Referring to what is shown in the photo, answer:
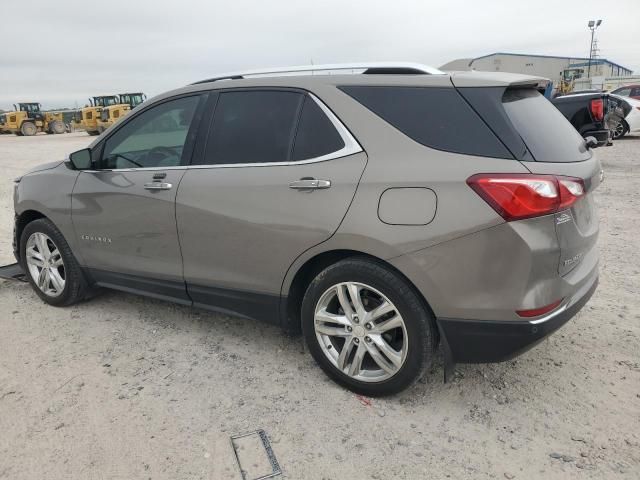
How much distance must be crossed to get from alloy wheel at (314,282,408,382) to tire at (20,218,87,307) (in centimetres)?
231

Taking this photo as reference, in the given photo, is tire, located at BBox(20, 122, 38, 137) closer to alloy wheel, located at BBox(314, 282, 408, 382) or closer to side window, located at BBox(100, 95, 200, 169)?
side window, located at BBox(100, 95, 200, 169)

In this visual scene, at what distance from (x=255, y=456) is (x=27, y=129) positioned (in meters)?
36.5

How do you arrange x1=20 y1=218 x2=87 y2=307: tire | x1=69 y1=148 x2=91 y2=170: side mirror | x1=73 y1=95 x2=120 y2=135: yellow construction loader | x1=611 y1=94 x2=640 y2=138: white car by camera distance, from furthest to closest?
x1=73 y1=95 x2=120 y2=135: yellow construction loader, x1=611 y1=94 x2=640 y2=138: white car, x1=20 y1=218 x2=87 y2=307: tire, x1=69 y1=148 x2=91 y2=170: side mirror

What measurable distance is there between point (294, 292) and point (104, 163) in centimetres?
188

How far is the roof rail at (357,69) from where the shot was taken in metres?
2.77

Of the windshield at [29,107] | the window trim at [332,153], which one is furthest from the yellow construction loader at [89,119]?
the window trim at [332,153]

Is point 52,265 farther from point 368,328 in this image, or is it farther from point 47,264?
point 368,328

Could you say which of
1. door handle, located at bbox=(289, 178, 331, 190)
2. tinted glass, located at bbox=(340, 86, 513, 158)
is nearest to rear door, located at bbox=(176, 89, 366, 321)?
door handle, located at bbox=(289, 178, 331, 190)

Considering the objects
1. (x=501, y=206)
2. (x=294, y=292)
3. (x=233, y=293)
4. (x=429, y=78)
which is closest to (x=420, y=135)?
(x=429, y=78)

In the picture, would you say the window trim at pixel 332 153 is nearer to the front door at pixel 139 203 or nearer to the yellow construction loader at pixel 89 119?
the front door at pixel 139 203

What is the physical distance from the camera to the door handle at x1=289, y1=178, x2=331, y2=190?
8.87 ft

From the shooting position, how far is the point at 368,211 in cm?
255

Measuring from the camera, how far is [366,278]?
2619 mm

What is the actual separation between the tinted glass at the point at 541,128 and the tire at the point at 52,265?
3.39 m
